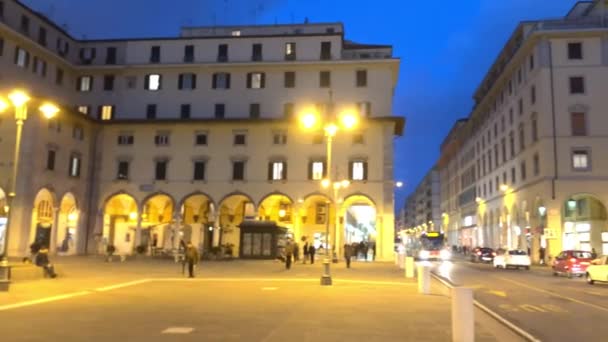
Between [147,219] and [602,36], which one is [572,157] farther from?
[147,219]

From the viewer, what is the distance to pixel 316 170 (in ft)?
166

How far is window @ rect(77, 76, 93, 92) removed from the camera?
56375mm

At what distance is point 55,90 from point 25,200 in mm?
14409

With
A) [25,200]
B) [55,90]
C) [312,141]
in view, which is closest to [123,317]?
[25,200]

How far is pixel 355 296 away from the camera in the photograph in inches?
694

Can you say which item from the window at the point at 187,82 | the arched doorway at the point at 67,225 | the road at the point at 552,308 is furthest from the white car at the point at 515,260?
the arched doorway at the point at 67,225

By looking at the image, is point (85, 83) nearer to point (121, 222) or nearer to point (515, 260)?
point (121, 222)

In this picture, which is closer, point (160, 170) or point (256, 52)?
point (160, 170)

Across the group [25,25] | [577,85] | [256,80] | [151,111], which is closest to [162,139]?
Answer: [151,111]

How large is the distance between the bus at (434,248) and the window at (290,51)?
2272 centimetres

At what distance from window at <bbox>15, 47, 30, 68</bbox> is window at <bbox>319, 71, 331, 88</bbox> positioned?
26.2 m

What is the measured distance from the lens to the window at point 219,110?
176ft

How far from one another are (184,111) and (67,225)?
49.3 feet

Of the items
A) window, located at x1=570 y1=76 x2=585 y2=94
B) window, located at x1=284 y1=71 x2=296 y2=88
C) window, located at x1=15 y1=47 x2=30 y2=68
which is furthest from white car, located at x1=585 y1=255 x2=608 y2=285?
window, located at x1=15 y1=47 x2=30 y2=68
